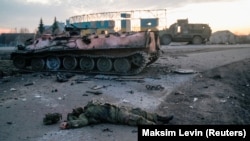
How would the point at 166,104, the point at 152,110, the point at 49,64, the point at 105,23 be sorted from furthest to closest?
the point at 105,23 → the point at 49,64 → the point at 166,104 → the point at 152,110

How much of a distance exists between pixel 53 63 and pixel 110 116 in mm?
9963

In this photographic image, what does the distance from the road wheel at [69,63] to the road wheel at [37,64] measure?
57.1 inches

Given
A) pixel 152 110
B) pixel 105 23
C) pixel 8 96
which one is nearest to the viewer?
pixel 152 110

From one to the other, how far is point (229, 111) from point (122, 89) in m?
4.25

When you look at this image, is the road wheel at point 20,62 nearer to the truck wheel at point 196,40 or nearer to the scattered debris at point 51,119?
the scattered debris at point 51,119

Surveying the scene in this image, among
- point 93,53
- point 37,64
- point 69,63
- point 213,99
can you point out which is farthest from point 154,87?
point 37,64

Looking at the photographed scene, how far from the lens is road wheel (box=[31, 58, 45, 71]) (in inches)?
742

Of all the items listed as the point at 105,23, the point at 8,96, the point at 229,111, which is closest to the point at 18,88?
the point at 8,96

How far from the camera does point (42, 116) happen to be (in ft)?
33.5


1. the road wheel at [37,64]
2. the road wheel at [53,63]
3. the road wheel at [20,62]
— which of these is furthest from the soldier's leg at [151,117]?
the road wheel at [20,62]

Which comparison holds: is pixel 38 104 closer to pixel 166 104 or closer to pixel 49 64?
pixel 166 104

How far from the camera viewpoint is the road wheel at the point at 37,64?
18.9m

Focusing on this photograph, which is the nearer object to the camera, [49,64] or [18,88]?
[18,88]

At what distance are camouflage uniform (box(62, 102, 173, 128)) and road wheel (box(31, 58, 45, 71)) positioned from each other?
10034mm
